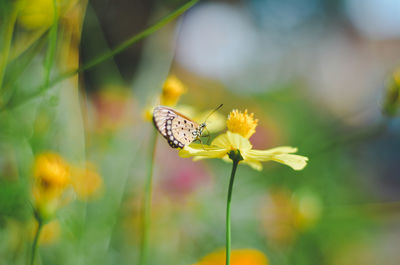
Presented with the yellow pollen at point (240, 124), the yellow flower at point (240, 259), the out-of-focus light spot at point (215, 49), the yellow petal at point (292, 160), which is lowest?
the yellow flower at point (240, 259)

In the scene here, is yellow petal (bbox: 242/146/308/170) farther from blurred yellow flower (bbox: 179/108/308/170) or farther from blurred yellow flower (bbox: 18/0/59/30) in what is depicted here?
blurred yellow flower (bbox: 18/0/59/30)

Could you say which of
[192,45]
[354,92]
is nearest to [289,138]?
[192,45]

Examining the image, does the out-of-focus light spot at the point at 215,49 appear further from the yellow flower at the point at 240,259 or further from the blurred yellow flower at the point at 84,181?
the yellow flower at the point at 240,259

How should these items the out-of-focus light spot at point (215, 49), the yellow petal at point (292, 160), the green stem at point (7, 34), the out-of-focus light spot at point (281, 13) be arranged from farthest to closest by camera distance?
the out-of-focus light spot at point (215, 49) → the out-of-focus light spot at point (281, 13) → the green stem at point (7, 34) → the yellow petal at point (292, 160)

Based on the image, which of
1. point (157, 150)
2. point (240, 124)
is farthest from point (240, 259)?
point (157, 150)

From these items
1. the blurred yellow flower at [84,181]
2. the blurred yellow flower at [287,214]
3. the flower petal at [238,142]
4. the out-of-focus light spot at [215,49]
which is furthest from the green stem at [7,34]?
the out-of-focus light spot at [215,49]

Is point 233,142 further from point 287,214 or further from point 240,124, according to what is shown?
point 287,214

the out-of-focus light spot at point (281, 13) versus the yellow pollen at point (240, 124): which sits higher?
the out-of-focus light spot at point (281, 13)
